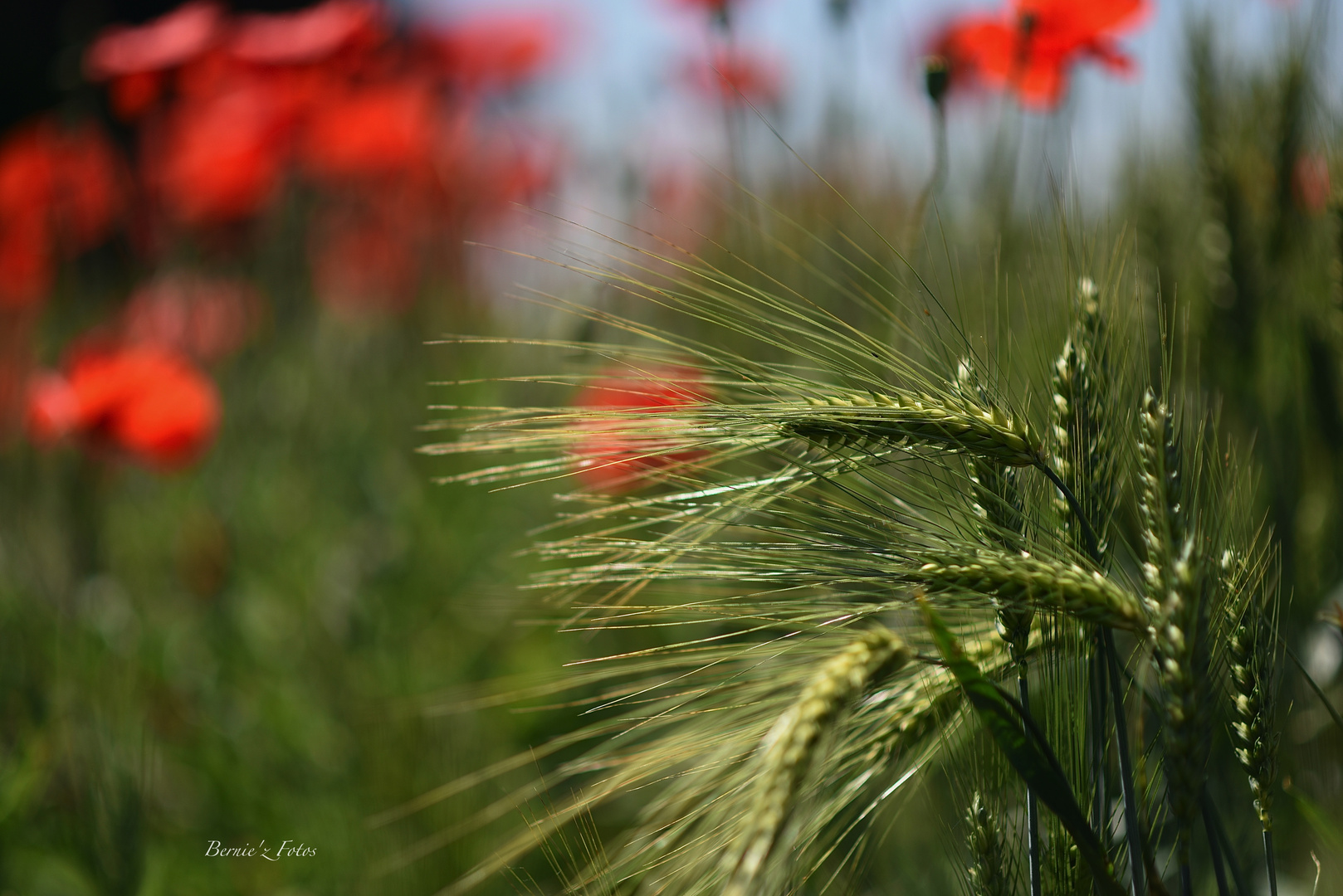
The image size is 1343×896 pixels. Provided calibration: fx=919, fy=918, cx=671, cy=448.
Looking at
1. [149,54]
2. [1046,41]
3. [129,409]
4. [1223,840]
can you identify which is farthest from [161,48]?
[1223,840]

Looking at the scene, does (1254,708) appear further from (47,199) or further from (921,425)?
(47,199)

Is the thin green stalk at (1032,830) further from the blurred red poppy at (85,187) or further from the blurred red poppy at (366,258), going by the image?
the blurred red poppy at (366,258)

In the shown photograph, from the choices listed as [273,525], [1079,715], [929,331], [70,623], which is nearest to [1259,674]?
[1079,715]

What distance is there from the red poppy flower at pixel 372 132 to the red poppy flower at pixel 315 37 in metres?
0.18

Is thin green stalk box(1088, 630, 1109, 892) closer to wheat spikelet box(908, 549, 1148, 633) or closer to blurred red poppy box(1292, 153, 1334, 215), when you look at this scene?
wheat spikelet box(908, 549, 1148, 633)

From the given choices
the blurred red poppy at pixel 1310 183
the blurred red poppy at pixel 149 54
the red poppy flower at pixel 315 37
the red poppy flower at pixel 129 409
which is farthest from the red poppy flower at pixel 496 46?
the blurred red poppy at pixel 1310 183

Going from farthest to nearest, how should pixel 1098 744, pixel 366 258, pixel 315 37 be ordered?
pixel 366 258, pixel 315 37, pixel 1098 744

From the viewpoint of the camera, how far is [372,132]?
6.26 ft

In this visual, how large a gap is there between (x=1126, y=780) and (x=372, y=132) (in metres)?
1.87

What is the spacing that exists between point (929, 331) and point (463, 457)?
1395mm

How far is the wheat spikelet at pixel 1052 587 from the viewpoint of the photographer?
431 millimetres

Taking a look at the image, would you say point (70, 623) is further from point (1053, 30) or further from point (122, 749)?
point (1053, 30)

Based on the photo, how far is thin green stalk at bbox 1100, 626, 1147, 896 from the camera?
1.46ft

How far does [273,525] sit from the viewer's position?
1.93m
